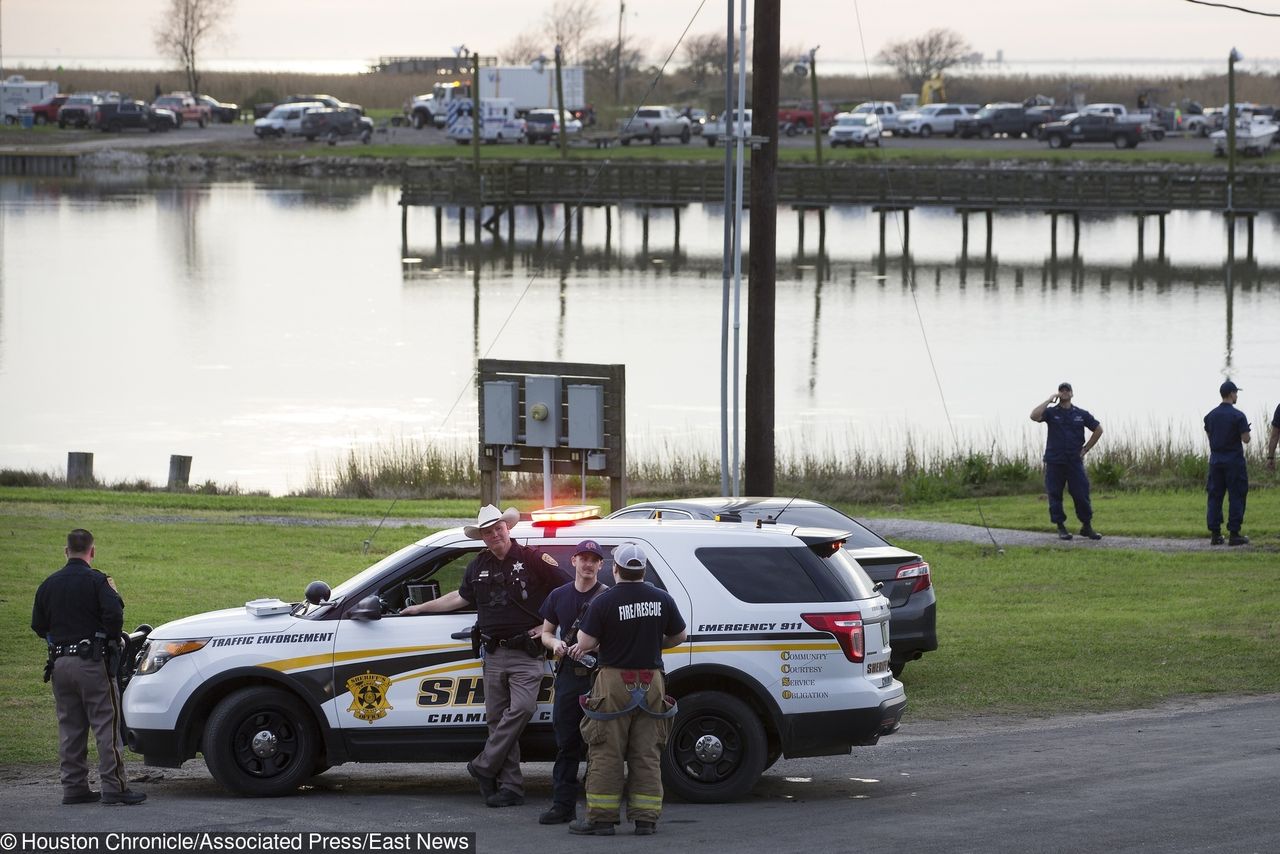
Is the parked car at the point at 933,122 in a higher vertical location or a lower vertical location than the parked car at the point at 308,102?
lower

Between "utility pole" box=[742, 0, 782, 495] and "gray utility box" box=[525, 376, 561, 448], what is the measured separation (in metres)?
2.29

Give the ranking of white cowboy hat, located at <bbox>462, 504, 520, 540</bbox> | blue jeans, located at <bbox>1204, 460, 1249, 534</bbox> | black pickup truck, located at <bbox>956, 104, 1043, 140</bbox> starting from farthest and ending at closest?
black pickup truck, located at <bbox>956, 104, 1043, 140</bbox> → blue jeans, located at <bbox>1204, 460, 1249, 534</bbox> → white cowboy hat, located at <bbox>462, 504, 520, 540</bbox>

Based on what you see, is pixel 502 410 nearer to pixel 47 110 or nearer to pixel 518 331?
pixel 518 331

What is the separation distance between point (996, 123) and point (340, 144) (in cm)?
3836

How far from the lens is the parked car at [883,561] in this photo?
42.7 ft

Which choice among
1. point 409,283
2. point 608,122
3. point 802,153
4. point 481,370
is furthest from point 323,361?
point 608,122

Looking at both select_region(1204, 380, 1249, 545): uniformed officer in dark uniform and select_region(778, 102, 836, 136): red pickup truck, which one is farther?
select_region(778, 102, 836, 136): red pickup truck

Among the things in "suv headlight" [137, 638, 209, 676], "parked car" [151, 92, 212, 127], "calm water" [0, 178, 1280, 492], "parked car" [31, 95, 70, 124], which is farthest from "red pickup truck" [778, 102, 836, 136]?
"suv headlight" [137, 638, 209, 676]

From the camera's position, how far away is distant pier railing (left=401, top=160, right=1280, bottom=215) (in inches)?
2544

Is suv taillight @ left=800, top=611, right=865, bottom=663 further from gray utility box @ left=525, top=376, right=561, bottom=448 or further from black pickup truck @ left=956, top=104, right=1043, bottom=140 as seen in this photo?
black pickup truck @ left=956, top=104, right=1043, bottom=140

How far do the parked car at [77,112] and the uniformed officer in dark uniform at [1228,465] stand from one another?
98.5 m

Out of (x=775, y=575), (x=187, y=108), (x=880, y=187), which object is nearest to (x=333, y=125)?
(x=187, y=108)

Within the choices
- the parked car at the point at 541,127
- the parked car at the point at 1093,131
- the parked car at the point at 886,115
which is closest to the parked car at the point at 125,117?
the parked car at the point at 541,127

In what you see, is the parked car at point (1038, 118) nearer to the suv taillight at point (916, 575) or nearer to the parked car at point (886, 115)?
the parked car at point (886, 115)
